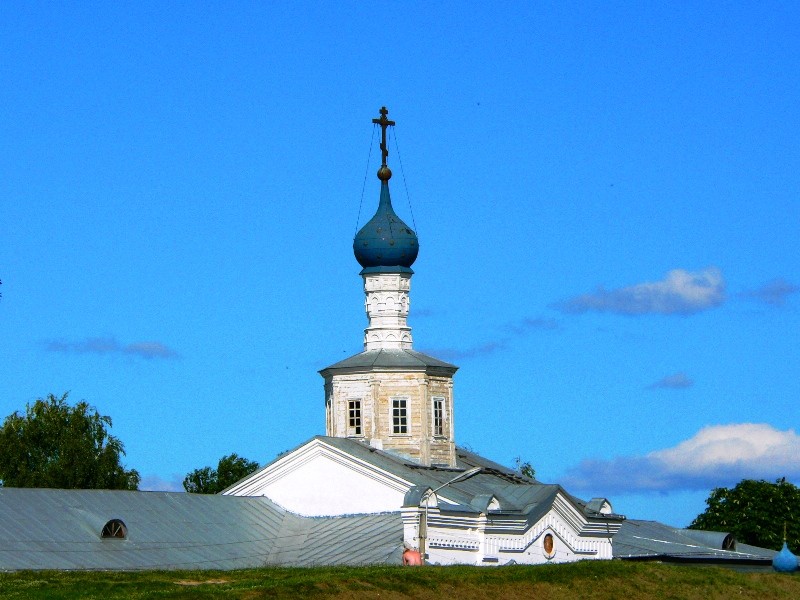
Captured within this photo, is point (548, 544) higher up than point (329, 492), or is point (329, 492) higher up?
point (329, 492)

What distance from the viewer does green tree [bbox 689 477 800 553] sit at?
56469 mm

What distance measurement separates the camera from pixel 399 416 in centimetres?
4225

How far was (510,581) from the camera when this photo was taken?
30688 millimetres

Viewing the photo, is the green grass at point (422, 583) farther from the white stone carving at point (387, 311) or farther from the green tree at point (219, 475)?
the green tree at point (219, 475)

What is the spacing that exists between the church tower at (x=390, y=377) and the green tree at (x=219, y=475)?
1598 centimetres

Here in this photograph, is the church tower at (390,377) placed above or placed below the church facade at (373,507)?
above

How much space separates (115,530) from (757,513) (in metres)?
27.1

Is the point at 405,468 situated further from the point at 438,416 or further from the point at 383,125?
the point at 383,125

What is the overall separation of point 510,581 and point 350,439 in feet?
37.9

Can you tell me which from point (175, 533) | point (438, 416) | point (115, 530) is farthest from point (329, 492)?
point (115, 530)

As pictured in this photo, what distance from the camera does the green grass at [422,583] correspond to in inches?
1093

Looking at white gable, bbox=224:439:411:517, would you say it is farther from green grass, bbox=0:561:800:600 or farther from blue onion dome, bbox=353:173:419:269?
green grass, bbox=0:561:800:600

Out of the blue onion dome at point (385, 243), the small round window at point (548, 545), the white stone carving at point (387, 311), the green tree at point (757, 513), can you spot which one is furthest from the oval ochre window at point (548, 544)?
the green tree at point (757, 513)

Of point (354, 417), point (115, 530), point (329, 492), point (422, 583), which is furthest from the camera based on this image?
point (354, 417)
